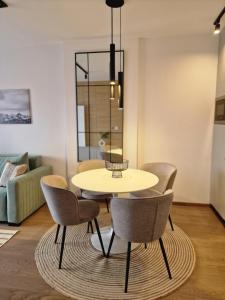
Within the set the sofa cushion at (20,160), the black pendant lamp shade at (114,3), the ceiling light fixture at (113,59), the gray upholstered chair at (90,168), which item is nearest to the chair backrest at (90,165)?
the gray upholstered chair at (90,168)

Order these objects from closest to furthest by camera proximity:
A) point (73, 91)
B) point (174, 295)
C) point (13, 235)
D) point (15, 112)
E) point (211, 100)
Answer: point (174, 295)
point (13, 235)
point (211, 100)
point (73, 91)
point (15, 112)

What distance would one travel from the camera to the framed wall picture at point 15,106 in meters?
3.96

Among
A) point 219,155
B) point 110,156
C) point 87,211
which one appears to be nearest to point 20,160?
point 110,156

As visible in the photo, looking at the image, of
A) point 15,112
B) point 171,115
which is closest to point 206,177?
point 171,115

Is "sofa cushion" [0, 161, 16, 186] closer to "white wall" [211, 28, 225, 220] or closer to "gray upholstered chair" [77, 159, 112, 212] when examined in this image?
"gray upholstered chair" [77, 159, 112, 212]

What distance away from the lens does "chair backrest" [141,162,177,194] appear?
2.76 meters

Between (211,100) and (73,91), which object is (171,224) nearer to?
(211,100)

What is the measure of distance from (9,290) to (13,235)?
949 millimetres

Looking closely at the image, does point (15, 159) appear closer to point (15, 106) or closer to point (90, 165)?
point (15, 106)

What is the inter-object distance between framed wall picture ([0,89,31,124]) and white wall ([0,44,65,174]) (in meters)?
0.07

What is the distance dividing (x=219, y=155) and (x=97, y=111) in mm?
1943

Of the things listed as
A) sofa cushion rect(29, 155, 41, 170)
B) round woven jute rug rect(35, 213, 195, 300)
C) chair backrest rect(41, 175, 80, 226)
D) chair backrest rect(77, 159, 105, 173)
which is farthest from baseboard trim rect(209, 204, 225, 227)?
sofa cushion rect(29, 155, 41, 170)

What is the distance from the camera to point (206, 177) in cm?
363

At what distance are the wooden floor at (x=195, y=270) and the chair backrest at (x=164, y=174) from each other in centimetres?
63
